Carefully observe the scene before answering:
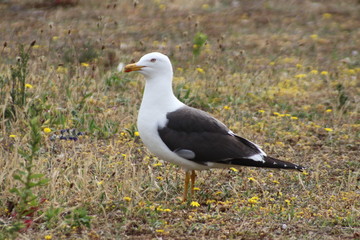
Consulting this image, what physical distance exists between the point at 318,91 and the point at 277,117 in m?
1.37

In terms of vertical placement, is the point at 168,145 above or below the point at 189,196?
above

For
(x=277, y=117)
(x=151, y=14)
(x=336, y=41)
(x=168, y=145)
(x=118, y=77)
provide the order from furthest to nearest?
(x=151, y=14) → (x=336, y=41) → (x=118, y=77) → (x=277, y=117) → (x=168, y=145)

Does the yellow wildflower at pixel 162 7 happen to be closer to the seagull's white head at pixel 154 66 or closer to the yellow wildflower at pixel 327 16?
the yellow wildflower at pixel 327 16

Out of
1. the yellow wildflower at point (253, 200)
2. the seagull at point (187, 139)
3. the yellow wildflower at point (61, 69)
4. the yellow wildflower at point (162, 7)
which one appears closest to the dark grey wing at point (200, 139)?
the seagull at point (187, 139)

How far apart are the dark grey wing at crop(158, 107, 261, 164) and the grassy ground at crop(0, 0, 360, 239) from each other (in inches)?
13.8

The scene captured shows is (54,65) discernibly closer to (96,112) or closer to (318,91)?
(96,112)

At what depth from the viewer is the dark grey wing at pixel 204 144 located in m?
5.14

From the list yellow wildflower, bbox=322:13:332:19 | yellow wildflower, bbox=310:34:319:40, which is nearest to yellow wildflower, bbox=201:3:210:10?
yellow wildflower, bbox=322:13:332:19

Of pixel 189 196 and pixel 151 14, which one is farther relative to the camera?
pixel 151 14

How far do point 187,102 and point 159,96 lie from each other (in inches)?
91.6

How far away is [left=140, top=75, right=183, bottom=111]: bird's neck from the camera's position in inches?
208

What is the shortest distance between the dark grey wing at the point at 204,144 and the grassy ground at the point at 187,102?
0.31m

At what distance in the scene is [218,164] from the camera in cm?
523

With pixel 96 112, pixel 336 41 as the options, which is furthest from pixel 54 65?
pixel 336 41
